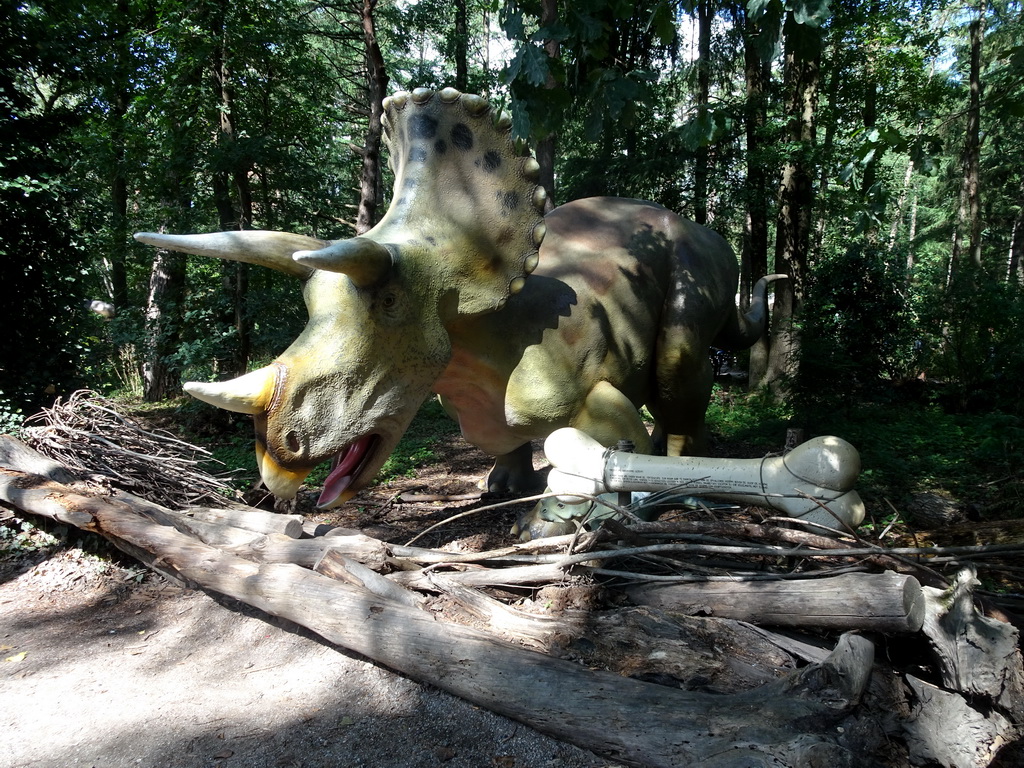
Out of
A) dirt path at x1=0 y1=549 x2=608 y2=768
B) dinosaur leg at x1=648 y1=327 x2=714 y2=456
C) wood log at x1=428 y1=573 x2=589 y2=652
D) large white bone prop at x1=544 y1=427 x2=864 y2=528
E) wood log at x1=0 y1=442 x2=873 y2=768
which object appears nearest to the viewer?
wood log at x1=0 y1=442 x2=873 y2=768

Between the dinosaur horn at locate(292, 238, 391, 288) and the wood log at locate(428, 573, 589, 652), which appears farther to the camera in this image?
the dinosaur horn at locate(292, 238, 391, 288)

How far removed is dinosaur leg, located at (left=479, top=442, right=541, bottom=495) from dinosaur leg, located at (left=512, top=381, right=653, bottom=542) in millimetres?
1304

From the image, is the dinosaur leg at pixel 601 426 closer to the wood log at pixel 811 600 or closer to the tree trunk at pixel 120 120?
the wood log at pixel 811 600

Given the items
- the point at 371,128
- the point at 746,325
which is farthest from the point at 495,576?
the point at 371,128

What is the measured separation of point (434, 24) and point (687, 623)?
→ 1376cm

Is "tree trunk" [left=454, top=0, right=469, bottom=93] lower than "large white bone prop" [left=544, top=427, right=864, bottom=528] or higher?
higher

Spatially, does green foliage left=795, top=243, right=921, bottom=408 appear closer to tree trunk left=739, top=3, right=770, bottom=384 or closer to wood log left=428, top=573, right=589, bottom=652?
tree trunk left=739, top=3, right=770, bottom=384

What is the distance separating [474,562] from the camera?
301cm

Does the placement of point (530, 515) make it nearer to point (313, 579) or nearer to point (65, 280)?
point (313, 579)

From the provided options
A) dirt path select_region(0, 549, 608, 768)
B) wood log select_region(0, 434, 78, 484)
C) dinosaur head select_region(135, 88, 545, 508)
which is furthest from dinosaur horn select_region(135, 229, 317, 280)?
wood log select_region(0, 434, 78, 484)

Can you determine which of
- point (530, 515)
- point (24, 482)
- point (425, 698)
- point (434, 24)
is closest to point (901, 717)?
point (425, 698)

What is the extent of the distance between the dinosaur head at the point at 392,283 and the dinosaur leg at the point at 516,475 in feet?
5.91

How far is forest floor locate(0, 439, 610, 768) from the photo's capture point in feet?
7.69

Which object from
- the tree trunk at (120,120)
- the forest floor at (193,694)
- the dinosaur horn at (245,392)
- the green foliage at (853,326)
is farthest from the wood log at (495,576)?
the tree trunk at (120,120)
